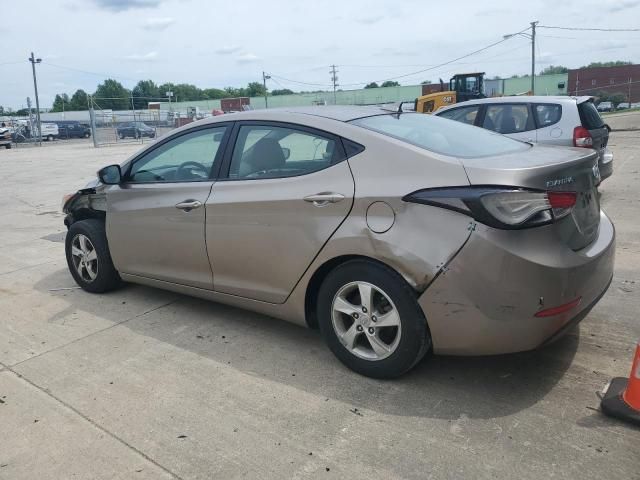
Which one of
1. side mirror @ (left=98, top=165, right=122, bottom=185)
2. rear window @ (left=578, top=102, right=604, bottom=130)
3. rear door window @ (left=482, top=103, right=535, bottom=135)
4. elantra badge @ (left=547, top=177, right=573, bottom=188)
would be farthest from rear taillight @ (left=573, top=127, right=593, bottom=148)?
side mirror @ (left=98, top=165, right=122, bottom=185)

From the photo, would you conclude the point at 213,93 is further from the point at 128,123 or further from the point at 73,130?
the point at 128,123

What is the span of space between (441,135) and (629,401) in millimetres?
1799

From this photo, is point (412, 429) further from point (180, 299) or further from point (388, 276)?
point (180, 299)

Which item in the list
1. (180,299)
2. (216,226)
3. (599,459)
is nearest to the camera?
(599,459)

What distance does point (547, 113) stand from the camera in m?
7.90

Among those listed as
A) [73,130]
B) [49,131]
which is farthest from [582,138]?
[73,130]

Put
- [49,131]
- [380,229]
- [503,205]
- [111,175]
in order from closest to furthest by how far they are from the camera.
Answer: [503,205] < [380,229] < [111,175] < [49,131]

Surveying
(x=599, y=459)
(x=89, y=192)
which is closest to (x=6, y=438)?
(x=89, y=192)

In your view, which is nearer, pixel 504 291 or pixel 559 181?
pixel 504 291

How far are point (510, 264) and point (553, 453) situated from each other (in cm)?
88

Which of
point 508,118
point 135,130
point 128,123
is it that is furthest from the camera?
point 135,130

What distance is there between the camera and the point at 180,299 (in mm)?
4781

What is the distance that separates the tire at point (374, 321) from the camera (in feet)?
9.57

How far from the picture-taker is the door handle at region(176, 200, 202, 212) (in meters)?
3.85
